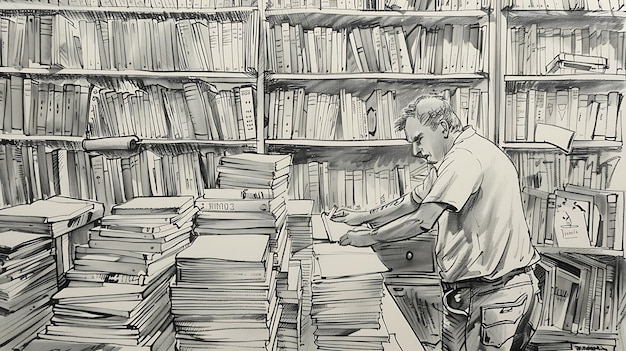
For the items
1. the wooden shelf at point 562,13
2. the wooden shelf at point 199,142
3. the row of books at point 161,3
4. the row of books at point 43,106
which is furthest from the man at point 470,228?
the row of books at point 43,106

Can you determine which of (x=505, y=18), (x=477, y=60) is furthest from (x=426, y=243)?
(x=505, y=18)

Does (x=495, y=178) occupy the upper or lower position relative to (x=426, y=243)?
upper

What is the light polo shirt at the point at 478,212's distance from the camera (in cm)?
221

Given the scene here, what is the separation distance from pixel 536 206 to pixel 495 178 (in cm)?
26

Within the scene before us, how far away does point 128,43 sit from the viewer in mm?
2352

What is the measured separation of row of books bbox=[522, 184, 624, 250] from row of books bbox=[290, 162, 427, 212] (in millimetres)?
579

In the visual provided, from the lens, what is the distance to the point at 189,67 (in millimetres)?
2359

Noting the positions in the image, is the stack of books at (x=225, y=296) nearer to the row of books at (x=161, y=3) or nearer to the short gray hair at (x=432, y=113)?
the short gray hair at (x=432, y=113)

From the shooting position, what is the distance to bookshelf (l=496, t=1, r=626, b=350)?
233 cm

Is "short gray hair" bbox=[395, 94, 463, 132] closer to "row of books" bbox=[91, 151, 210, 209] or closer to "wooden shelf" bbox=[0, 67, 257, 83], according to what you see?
"wooden shelf" bbox=[0, 67, 257, 83]

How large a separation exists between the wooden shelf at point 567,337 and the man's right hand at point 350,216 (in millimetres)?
912

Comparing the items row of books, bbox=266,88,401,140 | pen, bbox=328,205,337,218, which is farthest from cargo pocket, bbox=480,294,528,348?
row of books, bbox=266,88,401,140

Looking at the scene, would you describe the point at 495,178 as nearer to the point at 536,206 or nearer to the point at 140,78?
the point at 536,206

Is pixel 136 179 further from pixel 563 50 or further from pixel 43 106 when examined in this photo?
pixel 563 50
